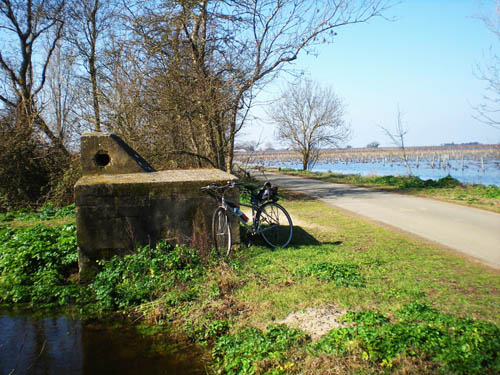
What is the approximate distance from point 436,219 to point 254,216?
5.26 metres

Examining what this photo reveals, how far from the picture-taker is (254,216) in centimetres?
689

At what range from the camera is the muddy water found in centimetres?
395

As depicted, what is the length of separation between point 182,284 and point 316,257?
7.12 feet

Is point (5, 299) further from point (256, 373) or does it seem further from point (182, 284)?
point (256, 373)

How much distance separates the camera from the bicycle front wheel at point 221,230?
6.19m

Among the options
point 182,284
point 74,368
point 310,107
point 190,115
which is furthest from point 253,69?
point 310,107

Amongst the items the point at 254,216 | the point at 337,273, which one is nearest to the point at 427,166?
the point at 254,216

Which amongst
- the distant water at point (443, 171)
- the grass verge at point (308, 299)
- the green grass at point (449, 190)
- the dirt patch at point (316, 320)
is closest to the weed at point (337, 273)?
the grass verge at point (308, 299)

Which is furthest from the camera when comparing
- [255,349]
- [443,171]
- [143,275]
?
[443,171]

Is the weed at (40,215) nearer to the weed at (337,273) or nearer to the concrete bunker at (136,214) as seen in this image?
the concrete bunker at (136,214)

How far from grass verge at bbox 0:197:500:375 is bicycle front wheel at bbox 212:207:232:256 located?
26 centimetres

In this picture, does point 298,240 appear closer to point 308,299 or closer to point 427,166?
point 308,299

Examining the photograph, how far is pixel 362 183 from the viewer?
19766mm

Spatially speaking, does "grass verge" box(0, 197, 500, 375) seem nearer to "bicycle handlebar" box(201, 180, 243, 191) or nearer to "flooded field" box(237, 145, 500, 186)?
"bicycle handlebar" box(201, 180, 243, 191)
